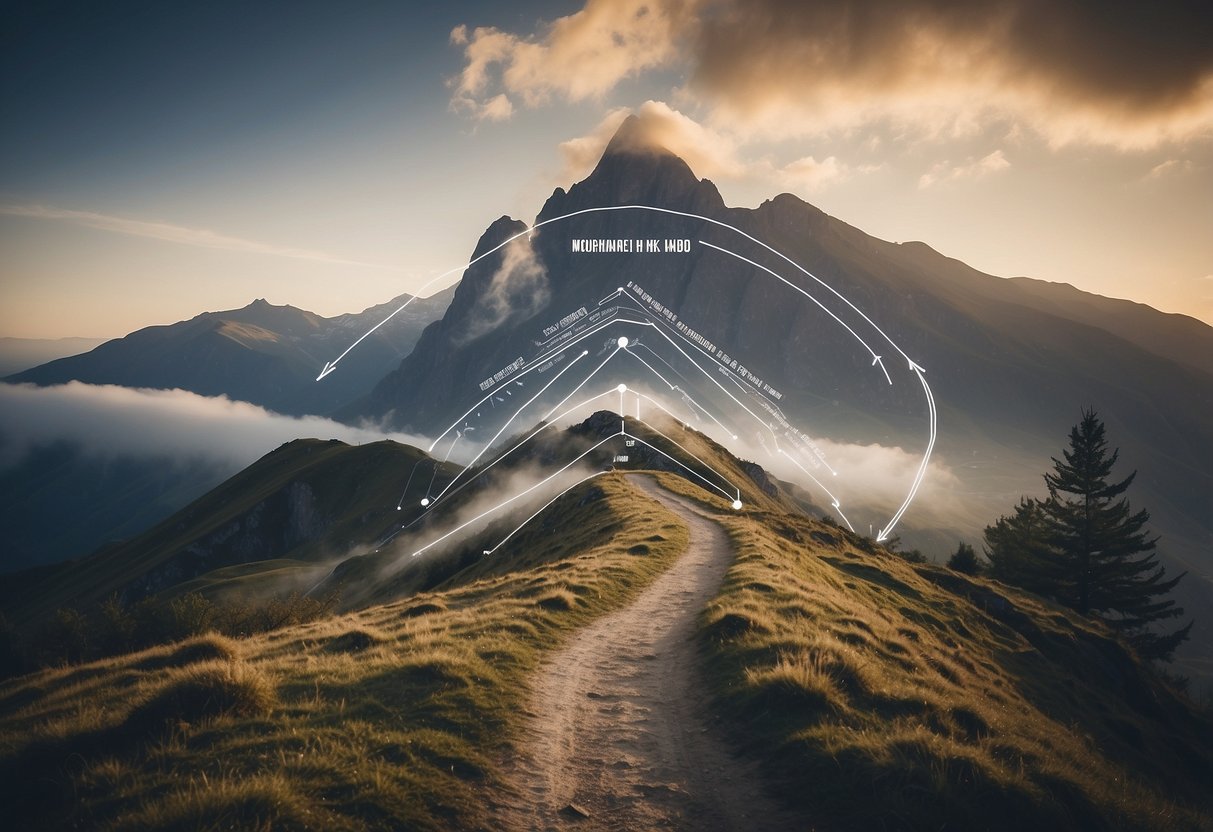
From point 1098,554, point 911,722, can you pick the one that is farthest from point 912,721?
point 1098,554

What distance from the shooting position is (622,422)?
310ft

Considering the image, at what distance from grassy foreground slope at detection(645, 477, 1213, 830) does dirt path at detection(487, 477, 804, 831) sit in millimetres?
722

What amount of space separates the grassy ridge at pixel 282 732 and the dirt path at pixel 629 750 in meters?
0.79

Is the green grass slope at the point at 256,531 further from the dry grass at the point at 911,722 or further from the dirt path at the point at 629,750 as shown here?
the dirt path at the point at 629,750

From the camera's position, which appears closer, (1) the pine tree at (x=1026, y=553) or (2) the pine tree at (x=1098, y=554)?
(2) the pine tree at (x=1098, y=554)

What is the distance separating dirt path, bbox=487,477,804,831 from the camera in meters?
8.30

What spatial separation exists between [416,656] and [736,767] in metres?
7.53

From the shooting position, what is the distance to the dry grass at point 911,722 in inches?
321

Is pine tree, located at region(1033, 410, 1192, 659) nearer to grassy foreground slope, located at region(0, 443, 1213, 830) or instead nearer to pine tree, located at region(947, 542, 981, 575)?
pine tree, located at region(947, 542, 981, 575)

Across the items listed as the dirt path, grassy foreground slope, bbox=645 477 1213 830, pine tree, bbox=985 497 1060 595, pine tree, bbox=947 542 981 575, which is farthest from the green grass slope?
the dirt path

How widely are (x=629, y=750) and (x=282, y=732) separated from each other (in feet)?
19.8

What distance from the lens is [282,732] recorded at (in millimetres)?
8852

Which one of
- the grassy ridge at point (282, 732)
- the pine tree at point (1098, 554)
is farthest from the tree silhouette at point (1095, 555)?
the grassy ridge at point (282, 732)

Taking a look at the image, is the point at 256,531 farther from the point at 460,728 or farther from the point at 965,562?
the point at 460,728
